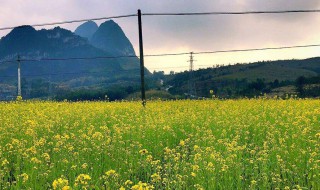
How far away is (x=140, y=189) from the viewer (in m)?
4.38

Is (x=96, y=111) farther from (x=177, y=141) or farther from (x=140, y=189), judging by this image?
(x=140, y=189)

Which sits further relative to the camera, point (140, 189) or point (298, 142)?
point (298, 142)

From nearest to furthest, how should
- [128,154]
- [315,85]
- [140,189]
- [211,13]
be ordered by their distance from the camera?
[140,189], [128,154], [211,13], [315,85]

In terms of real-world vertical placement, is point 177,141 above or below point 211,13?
below

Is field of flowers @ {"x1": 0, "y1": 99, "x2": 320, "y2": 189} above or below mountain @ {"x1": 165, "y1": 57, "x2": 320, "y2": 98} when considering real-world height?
below

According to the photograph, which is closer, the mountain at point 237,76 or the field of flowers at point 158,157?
the field of flowers at point 158,157

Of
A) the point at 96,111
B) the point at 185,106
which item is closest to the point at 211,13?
the point at 185,106

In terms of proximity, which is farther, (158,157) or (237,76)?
(237,76)

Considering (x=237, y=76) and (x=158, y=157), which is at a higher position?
(x=237, y=76)

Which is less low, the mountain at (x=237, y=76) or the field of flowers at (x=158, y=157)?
the mountain at (x=237, y=76)

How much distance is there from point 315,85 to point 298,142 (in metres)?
91.7

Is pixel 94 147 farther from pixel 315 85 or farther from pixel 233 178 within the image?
pixel 315 85

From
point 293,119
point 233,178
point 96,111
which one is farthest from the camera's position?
point 96,111

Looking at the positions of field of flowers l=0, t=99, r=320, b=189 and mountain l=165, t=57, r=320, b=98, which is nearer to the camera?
field of flowers l=0, t=99, r=320, b=189
